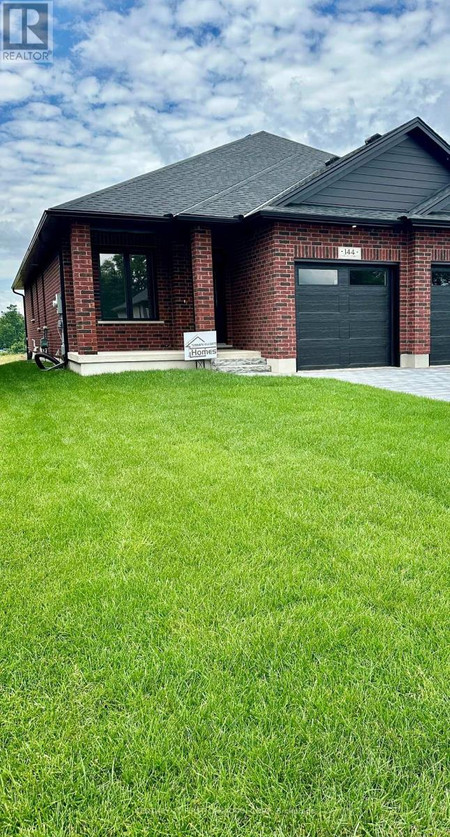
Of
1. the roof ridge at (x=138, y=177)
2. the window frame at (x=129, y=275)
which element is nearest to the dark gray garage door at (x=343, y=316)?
the window frame at (x=129, y=275)

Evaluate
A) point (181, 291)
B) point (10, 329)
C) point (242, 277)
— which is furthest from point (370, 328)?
point (10, 329)

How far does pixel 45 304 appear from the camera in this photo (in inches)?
757

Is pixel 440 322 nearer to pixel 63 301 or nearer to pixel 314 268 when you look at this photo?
pixel 314 268

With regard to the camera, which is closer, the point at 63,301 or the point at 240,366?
the point at 240,366

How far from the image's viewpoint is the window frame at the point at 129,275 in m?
12.9

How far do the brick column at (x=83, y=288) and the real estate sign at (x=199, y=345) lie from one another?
2028mm

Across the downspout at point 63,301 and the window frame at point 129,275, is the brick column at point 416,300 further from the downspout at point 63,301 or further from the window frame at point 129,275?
the downspout at point 63,301

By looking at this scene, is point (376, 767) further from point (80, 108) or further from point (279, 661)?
point (80, 108)

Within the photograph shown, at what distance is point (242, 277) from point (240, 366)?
2.70m

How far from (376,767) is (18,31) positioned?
14.2 meters

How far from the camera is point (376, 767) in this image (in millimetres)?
1589

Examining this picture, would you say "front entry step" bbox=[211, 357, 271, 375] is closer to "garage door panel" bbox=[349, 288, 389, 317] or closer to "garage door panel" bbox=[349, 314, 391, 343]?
"garage door panel" bbox=[349, 314, 391, 343]

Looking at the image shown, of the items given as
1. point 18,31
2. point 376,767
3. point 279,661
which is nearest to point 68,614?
point 279,661

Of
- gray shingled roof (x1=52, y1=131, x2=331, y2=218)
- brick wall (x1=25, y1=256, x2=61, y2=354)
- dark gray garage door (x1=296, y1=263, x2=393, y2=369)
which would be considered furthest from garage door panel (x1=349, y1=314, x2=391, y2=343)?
brick wall (x1=25, y1=256, x2=61, y2=354)
